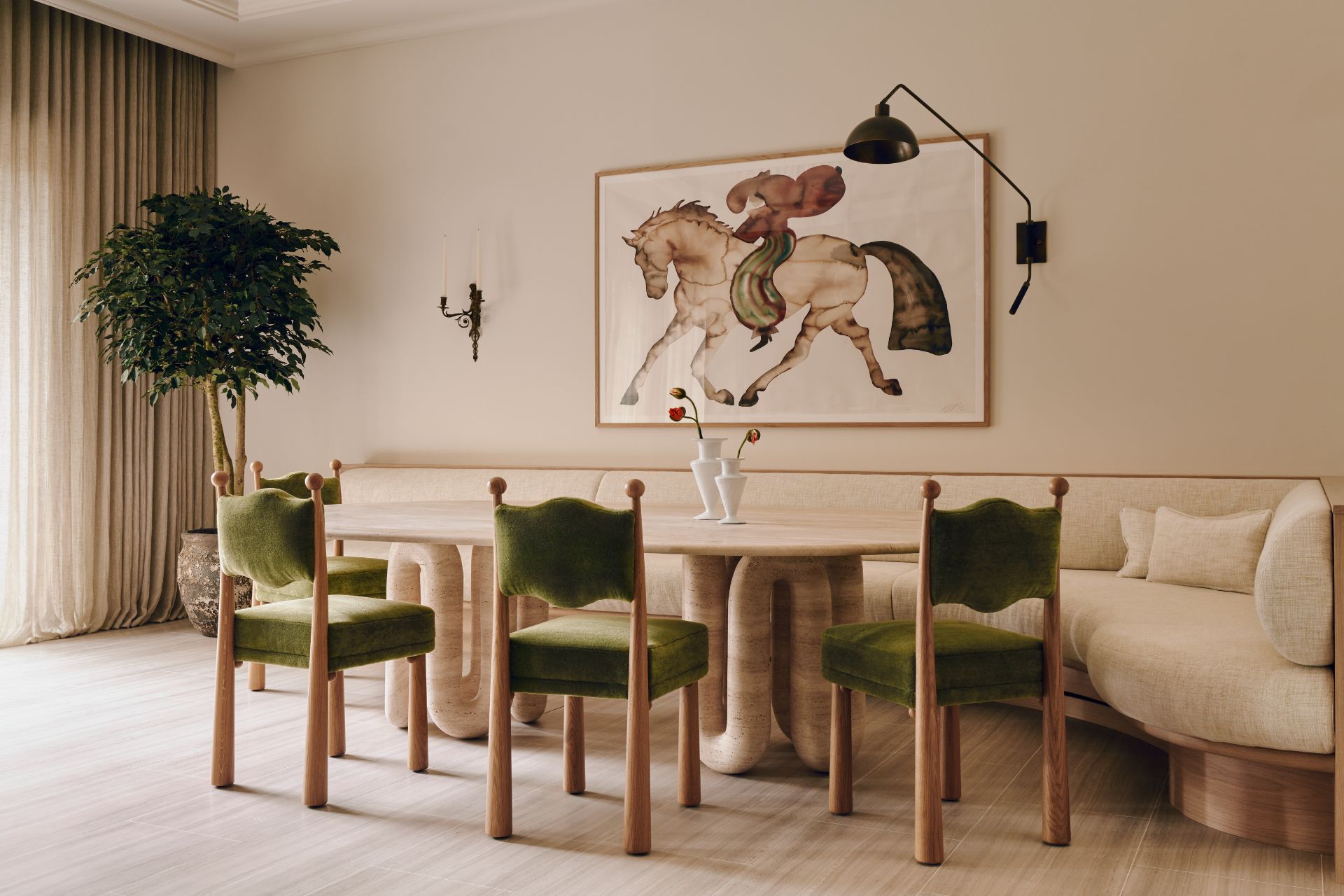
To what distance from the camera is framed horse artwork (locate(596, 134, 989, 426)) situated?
4387 mm

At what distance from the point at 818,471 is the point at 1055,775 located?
7.15ft

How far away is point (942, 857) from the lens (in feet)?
7.91

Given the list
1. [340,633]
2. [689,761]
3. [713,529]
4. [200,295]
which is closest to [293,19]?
[200,295]

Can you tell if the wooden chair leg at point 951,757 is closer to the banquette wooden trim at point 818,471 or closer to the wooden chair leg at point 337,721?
the banquette wooden trim at point 818,471

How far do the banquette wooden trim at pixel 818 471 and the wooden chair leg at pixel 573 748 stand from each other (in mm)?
1878

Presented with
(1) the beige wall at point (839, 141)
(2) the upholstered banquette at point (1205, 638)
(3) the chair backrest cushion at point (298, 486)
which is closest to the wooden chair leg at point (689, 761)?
(2) the upholstered banquette at point (1205, 638)

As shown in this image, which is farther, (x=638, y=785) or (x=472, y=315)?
(x=472, y=315)

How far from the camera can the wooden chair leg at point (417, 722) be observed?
122 inches

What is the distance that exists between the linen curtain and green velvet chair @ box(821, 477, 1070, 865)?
13.8ft

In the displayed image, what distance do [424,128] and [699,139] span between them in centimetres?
154

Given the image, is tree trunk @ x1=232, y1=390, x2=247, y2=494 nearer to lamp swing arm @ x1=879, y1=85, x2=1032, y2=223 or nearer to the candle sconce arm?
the candle sconce arm

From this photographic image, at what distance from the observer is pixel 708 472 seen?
325 centimetres

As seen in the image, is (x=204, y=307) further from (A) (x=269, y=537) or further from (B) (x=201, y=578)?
(A) (x=269, y=537)

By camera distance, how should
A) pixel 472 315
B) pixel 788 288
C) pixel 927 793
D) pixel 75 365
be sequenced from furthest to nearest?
pixel 472 315 → pixel 75 365 → pixel 788 288 → pixel 927 793
